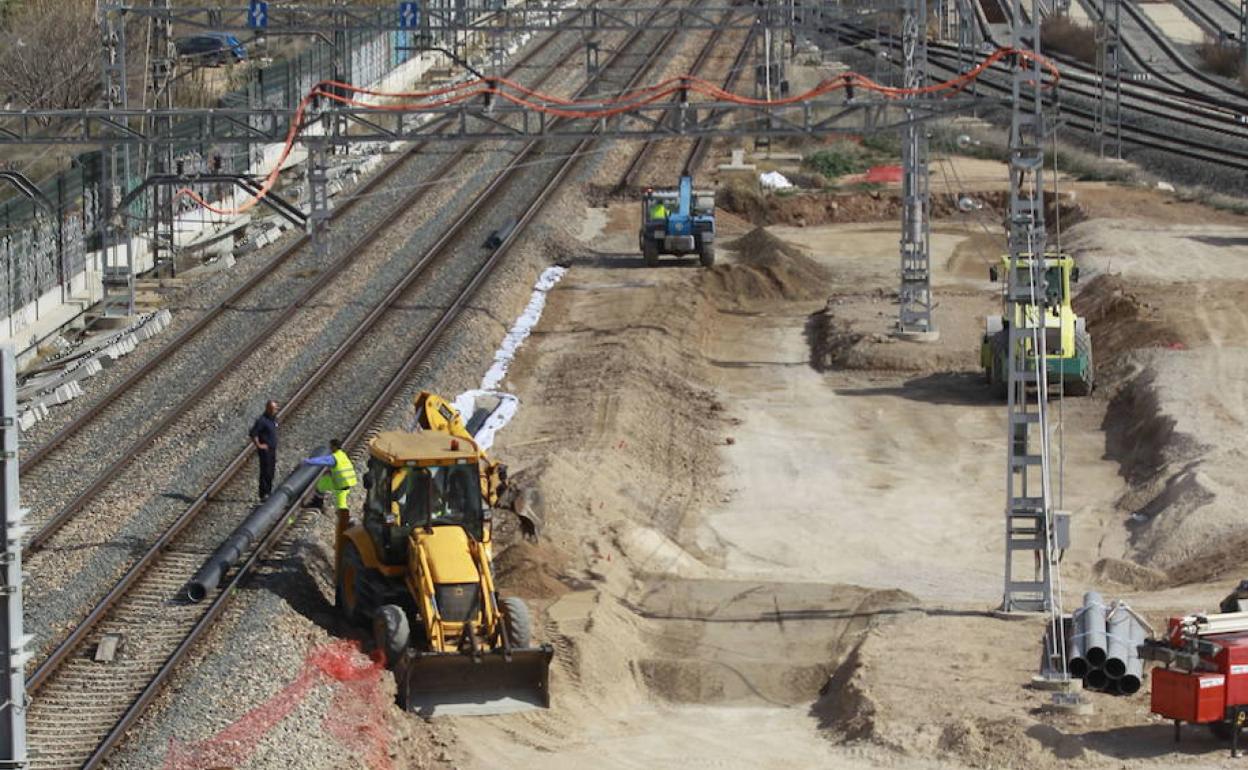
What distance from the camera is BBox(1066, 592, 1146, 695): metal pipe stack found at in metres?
20.7

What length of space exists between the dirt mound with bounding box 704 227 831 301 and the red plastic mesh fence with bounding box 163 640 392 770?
1044 inches

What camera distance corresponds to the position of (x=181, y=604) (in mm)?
22672

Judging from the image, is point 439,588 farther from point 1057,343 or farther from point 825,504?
point 1057,343

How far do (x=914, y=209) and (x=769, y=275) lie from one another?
752 centimetres

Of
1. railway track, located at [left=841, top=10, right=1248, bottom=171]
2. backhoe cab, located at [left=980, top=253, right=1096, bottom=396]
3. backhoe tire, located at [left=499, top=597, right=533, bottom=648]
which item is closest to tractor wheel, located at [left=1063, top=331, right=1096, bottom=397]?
backhoe cab, located at [left=980, top=253, right=1096, bottom=396]

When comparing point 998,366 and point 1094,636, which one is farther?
point 998,366

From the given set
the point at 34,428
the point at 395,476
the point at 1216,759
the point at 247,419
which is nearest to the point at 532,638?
the point at 395,476

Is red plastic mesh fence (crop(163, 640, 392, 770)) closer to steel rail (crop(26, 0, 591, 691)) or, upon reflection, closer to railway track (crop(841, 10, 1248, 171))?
steel rail (crop(26, 0, 591, 691))

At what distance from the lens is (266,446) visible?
26.6m

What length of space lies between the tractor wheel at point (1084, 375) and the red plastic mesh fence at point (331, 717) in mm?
18808

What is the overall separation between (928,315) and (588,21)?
49580 millimetres

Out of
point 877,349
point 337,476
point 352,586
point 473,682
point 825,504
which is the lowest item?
point 877,349

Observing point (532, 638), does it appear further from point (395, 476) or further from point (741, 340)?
point (741, 340)

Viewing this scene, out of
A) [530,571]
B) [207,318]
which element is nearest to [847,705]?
[530,571]
